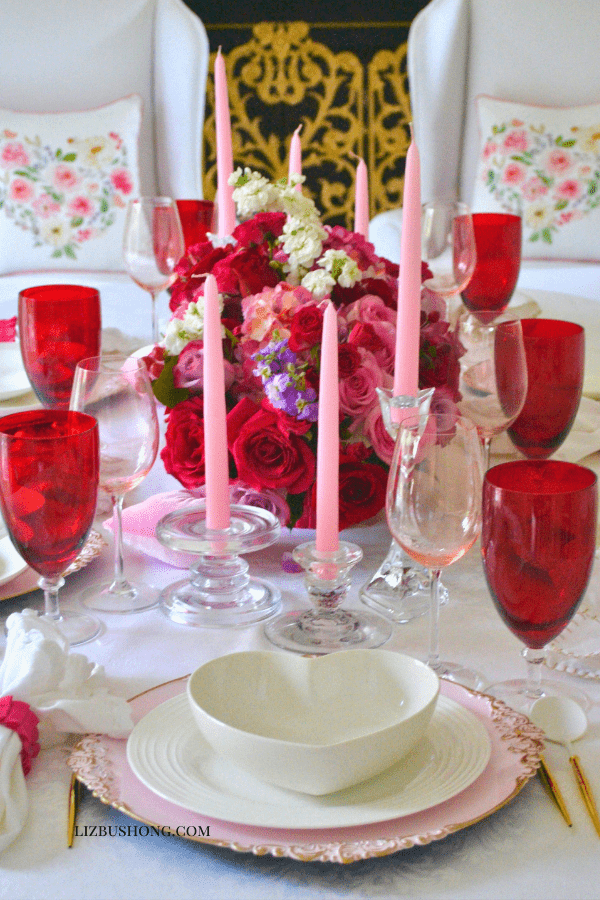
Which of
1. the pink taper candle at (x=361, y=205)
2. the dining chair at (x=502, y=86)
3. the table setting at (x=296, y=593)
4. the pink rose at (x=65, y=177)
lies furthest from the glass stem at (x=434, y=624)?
the pink rose at (x=65, y=177)

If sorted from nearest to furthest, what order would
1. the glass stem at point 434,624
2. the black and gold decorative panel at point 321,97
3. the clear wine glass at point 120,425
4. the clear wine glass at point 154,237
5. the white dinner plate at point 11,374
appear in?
1. the glass stem at point 434,624
2. the clear wine glass at point 120,425
3. the white dinner plate at point 11,374
4. the clear wine glass at point 154,237
5. the black and gold decorative panel at point 321,97

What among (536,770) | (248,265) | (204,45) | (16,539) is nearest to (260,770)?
(536,770)

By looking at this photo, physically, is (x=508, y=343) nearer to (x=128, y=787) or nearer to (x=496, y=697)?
(x=496, y=697)

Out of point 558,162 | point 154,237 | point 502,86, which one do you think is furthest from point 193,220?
point 502,86

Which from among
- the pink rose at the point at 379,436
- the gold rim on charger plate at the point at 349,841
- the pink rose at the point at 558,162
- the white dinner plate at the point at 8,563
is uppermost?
the pink rose at the point at 558,162

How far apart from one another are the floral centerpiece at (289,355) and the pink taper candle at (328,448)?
5.3 inches

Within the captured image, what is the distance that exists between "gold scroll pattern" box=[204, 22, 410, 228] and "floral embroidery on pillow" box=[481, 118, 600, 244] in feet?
1.73

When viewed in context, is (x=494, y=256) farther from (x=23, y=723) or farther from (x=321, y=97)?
(x=321, y=97)

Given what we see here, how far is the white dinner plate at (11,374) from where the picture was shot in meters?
1.25

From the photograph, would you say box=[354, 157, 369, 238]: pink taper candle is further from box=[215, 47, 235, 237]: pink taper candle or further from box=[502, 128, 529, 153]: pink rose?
box=[502, 128, 529, 153]: pink rose

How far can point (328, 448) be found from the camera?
2.65ft

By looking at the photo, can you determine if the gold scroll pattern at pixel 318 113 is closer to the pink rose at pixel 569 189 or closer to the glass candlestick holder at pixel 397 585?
the pink rose at pixel 569 189

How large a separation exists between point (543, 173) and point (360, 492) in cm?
207

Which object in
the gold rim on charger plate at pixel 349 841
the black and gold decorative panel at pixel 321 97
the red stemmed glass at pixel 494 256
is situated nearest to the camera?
the gold rim on charger plate at pixel 349 841
